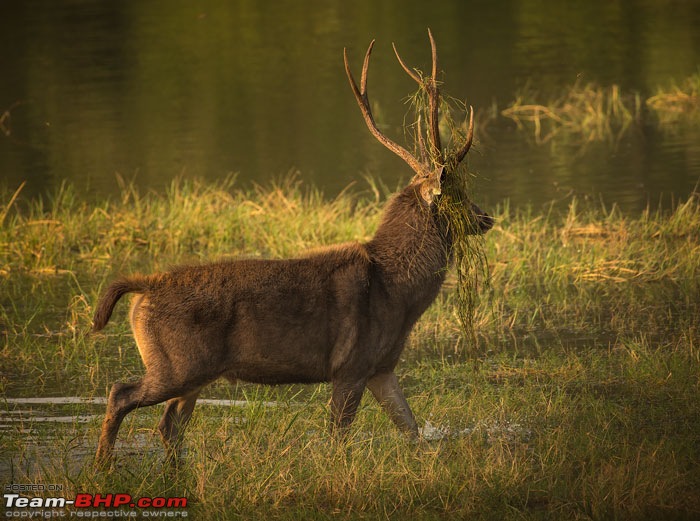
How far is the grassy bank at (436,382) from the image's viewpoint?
662 cm

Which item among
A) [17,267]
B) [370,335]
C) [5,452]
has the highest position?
[370,335]

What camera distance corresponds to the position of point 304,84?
2352cm

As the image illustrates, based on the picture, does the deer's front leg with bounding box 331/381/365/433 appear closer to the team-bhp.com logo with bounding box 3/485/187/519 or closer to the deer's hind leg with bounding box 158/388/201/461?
the deer's hind leg with bounding box 158/388/201/461

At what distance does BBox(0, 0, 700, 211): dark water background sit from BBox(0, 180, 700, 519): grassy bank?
181cm

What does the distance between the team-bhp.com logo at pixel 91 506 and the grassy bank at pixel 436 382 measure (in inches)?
3.4

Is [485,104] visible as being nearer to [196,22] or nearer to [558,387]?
[196,22]

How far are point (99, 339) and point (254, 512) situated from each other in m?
3.79

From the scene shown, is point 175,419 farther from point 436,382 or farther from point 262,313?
point 436,382

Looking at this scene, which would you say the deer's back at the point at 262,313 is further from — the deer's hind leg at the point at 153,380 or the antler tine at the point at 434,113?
the antler tine at the point at 434,113

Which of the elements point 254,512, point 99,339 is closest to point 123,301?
point 99,339

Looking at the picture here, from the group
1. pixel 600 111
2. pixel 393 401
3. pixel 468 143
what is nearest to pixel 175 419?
pixel 393 401

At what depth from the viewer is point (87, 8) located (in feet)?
102

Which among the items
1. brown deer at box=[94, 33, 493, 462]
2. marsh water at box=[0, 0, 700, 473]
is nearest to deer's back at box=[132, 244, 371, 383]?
brown deer at box=[94, 33, 493, 462]

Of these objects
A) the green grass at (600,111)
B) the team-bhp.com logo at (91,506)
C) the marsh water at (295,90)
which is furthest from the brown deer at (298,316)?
the green grass at (600,111)
